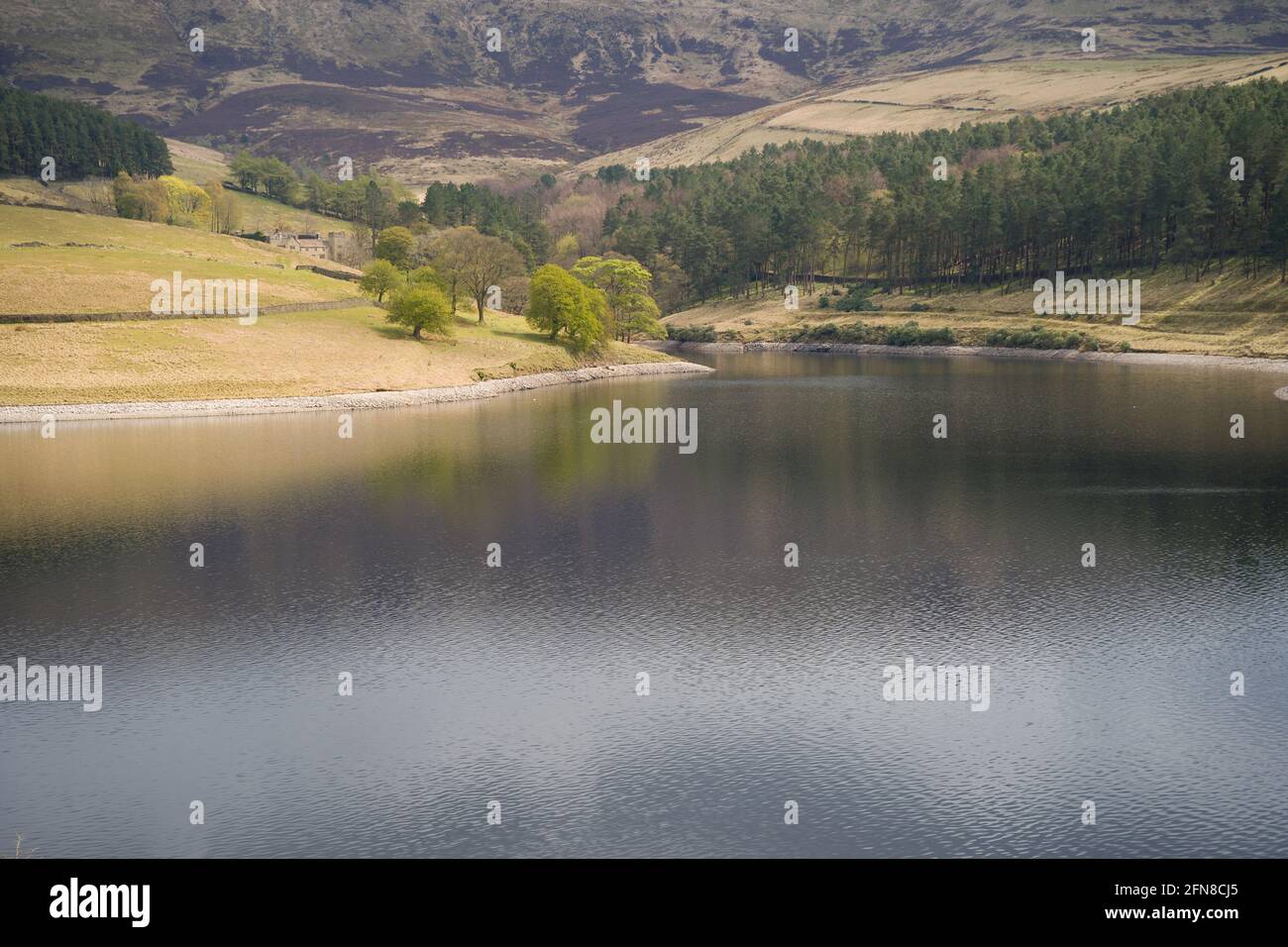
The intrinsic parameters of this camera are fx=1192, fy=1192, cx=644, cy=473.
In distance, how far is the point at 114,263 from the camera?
422 ft

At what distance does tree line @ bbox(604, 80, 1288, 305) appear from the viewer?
441 feet

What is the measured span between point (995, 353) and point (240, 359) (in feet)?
281

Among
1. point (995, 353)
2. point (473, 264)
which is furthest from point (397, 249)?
point (995, 353)

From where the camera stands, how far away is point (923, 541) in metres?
48.8

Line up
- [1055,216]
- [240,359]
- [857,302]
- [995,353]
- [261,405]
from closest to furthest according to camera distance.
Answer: [261,405], [240,359], [995,353], [1055,216], [857,302]

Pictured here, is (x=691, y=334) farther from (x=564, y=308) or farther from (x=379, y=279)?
(x=379, y=279)

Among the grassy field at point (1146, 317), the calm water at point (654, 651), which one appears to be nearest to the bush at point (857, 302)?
the grassy field at point (1146, 317)

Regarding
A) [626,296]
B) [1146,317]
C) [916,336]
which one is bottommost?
[916,336]

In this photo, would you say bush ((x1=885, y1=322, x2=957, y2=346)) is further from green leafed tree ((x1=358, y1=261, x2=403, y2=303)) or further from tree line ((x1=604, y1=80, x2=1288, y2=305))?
green leafed tree ((x1=358, y1=261, x2=403, y2=303))

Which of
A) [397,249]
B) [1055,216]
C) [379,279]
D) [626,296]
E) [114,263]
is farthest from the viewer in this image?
[397,249]

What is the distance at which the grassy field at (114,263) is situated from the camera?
11344cm

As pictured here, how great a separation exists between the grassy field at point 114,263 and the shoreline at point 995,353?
5215cm
